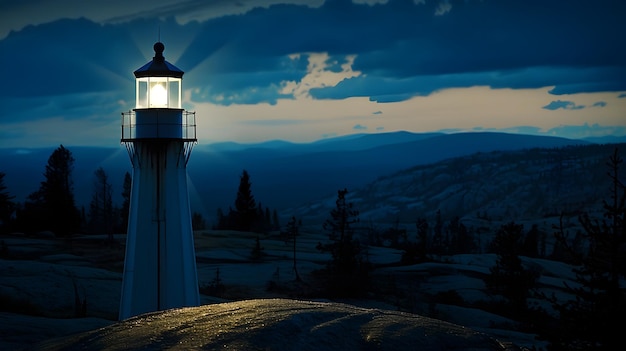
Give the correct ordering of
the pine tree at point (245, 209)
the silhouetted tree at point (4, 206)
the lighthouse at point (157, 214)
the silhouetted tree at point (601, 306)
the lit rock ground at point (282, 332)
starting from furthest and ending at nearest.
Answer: the pine tree at point (245, 209) < the silhouetted tree at point (4, 206) < the lighthouse at point (157, 214) < the silhouetted tree at point (601, 306) < the lit rock ground at point (282, 332)

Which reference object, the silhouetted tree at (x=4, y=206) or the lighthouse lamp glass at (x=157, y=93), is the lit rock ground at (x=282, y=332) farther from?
the silhouetted tree at (x=4, y=206)

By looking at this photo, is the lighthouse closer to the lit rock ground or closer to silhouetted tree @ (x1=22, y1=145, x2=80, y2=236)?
the lit rock ground

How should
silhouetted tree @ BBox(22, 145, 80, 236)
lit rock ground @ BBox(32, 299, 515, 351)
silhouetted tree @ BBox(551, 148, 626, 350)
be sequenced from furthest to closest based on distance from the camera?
silhouetted tree @ BBox(22, 145, 80, 236)
silhouetted tree @ BBox(551, 148, 626, 350)
lit rock ground @ BBox(32, 299, 515, 351)

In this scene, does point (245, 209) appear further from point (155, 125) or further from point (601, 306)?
point (601, 306)

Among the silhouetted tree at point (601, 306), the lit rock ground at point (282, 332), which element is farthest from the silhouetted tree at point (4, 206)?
the lit rock ground at point (282, 332)

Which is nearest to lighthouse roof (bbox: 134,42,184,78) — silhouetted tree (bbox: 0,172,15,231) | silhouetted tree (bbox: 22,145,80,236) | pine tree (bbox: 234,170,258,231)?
silhouetted tree (bbox: 0,172,15,231)

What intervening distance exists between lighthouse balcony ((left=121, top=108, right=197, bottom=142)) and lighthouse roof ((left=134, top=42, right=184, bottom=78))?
1010 millimetres

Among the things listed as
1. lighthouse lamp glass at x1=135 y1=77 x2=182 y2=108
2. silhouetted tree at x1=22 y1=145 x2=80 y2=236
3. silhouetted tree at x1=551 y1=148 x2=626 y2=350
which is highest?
lighthouse lamp glass at x1=135 y1=77 x2=182 y2=108

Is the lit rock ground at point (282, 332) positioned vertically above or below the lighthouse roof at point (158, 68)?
below

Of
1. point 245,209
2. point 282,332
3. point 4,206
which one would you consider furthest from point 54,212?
point 282,332

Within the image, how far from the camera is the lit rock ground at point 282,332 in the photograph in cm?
730

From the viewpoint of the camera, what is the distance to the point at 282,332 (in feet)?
24.5

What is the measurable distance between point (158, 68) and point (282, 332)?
12506 mm

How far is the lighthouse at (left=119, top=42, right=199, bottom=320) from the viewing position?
18.0 meters
